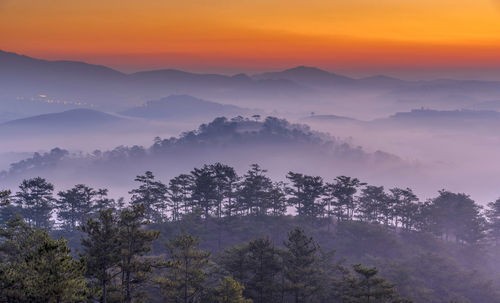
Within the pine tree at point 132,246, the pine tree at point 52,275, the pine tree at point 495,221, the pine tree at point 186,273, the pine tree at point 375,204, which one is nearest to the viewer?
the pine tree at point 52,275

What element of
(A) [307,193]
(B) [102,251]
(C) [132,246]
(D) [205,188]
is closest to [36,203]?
(D) [205,188]

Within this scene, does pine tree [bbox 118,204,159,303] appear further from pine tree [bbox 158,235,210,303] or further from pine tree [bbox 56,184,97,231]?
pine tree [bbox 56,184,97,231]

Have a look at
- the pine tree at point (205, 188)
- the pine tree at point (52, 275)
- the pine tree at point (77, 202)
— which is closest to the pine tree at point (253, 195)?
the pine tree at point (205, 188)

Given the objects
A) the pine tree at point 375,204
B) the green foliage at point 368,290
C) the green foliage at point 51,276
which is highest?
the pine tree at point 375,204

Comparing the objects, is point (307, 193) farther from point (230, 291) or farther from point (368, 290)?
point (230, 291)

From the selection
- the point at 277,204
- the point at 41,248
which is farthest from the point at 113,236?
the point at 277,204

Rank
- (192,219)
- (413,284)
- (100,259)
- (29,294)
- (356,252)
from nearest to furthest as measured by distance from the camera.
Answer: (29,294) < (100,259) < (413,284) < (192,219) < (356,252)

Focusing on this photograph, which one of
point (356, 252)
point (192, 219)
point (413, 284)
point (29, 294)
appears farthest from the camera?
point (356, 252)

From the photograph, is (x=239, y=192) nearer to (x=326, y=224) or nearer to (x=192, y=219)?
(x=192, y=219)

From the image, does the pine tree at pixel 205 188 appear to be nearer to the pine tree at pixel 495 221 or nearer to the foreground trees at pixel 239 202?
the foreground trees at pixel 239 202
